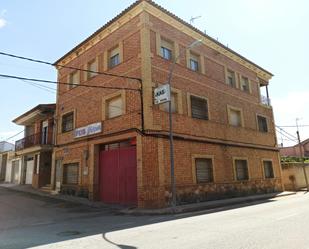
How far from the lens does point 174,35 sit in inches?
639

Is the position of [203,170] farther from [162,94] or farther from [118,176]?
[162,94]

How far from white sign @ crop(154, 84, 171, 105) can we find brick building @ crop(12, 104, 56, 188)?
40.4ft

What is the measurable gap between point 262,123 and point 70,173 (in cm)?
1579

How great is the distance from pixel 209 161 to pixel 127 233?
9864mm

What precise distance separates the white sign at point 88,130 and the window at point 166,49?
5312 millimetres

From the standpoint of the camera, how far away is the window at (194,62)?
57.3 ft

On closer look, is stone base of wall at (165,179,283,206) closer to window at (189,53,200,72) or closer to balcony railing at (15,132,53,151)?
window at (189,53,200,72)

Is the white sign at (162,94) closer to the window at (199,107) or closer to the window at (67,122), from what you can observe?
the window at (199,107)

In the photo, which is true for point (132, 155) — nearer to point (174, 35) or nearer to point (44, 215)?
point (44, 215)

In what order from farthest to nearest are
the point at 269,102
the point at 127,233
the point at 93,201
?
the point at 269,102
the point at 93,201
the point at 127,233

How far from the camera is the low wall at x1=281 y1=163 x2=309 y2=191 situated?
25.6 metres

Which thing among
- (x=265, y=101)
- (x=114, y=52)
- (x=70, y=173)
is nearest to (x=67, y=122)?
(x=70, y=173)

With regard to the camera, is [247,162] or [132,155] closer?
[132,155]

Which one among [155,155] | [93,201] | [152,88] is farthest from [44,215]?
[152,88]
